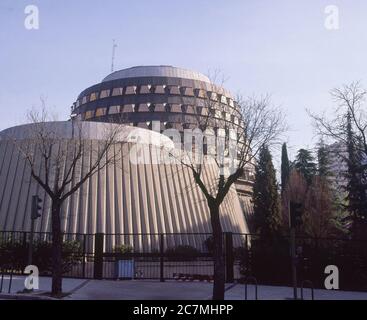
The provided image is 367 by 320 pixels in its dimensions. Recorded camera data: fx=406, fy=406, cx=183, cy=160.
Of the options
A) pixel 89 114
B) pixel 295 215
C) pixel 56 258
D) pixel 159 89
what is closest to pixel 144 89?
pixel 159 89

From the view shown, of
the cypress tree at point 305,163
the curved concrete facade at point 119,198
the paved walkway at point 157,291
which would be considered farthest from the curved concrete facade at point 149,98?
the paved walkway at point 157,291

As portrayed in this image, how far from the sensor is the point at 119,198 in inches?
1142

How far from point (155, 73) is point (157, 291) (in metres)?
56.1

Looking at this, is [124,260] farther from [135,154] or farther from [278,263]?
[135,154]

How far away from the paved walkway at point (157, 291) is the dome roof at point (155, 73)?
53.3 meters

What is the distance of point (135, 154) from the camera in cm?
3098

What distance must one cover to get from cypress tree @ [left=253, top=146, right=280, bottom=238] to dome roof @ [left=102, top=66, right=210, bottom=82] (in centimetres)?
2477

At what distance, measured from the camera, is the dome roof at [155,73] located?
66562 mm

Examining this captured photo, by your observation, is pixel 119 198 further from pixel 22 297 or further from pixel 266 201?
pixel 266 201

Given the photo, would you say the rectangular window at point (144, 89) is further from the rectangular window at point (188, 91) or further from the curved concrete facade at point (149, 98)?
the rectangular window at point (188, 91)
